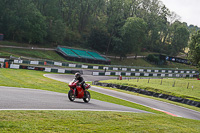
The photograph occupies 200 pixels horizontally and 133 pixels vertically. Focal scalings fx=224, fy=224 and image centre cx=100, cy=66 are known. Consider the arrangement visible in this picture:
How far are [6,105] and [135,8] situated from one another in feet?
331

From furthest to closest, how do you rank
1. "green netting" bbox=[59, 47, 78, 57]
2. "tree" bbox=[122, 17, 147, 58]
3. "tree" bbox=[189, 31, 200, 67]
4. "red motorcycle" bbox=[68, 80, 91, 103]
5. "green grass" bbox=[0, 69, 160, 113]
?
"tree" bbox=[122, 17, 147, 58]
"green netting" bbox=[59, 47, 78, 57]
"tree" bbox=[189, 31, 200, 67]
"green grass" bbox=[0, 69, 160, 113]
"red motorcycle" bbox=[68, 80, 91, 103]

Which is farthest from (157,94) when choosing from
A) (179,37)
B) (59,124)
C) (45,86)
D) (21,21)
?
(179,37)

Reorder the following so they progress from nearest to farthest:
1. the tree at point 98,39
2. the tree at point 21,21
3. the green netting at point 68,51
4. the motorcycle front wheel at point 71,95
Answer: the motorcycle front wheel at point 71,95
the tree at point 21,21
the green netting at point 68,51
the tree at point 98,39

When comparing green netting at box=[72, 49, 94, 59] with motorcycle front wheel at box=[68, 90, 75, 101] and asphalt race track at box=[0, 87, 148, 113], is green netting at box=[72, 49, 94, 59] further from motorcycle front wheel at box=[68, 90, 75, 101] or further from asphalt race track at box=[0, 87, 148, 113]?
asphalt race track at box=[0, 87, 148, 113]

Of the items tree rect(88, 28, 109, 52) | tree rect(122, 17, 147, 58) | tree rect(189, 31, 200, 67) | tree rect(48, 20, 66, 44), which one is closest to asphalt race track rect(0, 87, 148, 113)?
tree rect(189, 31, 200, 67)

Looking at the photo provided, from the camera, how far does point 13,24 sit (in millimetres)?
62062

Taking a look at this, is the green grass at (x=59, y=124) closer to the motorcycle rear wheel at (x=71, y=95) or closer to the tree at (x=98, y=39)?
the motorcycle rear wheel at (x=71, y=95)

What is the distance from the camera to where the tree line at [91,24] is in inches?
2517

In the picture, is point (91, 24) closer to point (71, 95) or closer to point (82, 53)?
point (82, 53)

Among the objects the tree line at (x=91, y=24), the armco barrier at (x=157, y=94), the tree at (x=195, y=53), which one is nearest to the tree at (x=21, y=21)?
the tree line at (x=91, y=24)

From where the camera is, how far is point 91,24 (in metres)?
93.2

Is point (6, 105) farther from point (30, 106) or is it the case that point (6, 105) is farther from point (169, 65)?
point (169, 65)

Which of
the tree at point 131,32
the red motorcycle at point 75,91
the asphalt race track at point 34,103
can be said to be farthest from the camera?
the tree at point 131,32

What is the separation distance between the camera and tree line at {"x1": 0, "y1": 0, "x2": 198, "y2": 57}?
63.9m
